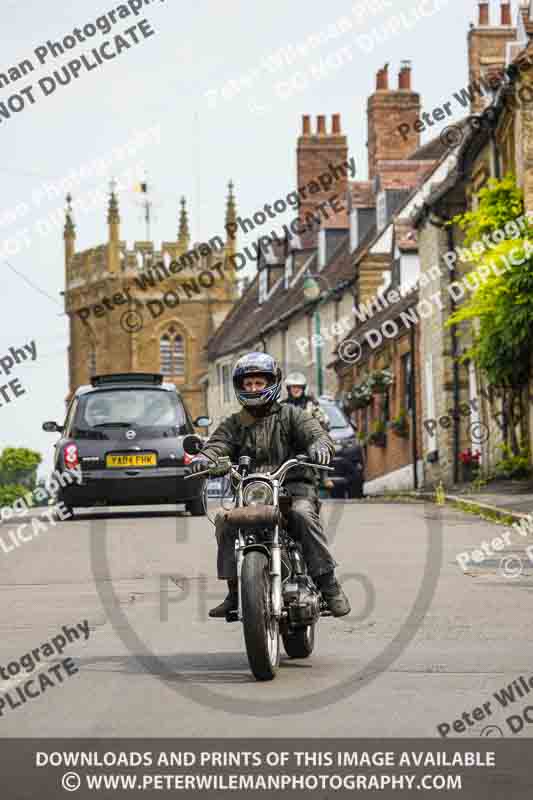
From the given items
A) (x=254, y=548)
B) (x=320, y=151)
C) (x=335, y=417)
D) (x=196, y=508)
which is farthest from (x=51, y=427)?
(x=320, y=151)

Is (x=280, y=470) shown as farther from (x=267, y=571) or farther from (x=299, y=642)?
(x=299, y=642)

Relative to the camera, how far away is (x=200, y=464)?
8.82m

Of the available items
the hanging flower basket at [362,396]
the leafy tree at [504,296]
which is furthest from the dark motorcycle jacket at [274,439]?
the hanging flower basket at [362,396]

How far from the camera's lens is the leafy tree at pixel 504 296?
2512 cm

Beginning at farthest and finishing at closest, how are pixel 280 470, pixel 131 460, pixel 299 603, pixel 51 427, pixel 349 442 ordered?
pixel 349 442 < pixel 51 427 < pixel 131 460 < pixel 280 470 < pixel 299 603

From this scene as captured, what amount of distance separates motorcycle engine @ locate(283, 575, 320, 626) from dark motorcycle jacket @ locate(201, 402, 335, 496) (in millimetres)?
598

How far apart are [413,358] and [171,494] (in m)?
18.7

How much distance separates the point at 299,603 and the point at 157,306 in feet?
335

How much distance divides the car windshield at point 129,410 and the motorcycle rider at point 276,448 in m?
12.6

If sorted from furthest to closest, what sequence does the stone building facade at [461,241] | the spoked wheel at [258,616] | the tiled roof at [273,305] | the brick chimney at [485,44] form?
the tiled roof at [273,305] → the brick chimney at [485,44] → the stone building facade at [461,241] → the spoked wheel at [258,616]

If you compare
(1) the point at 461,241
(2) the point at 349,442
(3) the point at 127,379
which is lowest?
(2) the point at 349,442

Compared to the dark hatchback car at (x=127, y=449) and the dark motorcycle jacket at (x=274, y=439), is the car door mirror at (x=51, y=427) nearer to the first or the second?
the dark hatchback car at (x=127, y=449)

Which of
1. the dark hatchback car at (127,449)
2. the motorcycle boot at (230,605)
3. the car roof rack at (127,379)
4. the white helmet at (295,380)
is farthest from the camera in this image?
the car roof rack at (127,379)

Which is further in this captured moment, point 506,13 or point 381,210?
point 381,210
